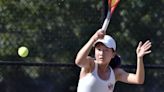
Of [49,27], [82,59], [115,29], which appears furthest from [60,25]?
[82,59]

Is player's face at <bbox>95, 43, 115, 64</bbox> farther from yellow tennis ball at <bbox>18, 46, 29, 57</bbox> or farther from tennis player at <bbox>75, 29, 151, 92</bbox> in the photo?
yellow tennis ball at <bbox>18, 46, 29, 57</bbox>

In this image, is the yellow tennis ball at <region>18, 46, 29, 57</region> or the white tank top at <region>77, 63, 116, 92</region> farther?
the yellow tennis ball at <region>18, 46, 29, 57</region>

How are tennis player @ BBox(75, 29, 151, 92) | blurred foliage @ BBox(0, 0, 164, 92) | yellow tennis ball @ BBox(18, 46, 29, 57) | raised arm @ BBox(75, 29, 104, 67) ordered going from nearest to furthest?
raised arm @ BBox(75, 29, 104, 67), tennis player @ BBox(75, 29, 151, 92), yellow tennis ball @ BBox(18, 46, 29, 57), blurred foliage @ BBox(0, 0, 164, 92)

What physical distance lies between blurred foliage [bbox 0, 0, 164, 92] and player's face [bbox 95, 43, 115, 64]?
6.50 ft

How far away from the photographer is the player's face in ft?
11.4

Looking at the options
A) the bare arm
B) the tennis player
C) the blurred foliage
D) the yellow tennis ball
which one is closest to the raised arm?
the tennis player

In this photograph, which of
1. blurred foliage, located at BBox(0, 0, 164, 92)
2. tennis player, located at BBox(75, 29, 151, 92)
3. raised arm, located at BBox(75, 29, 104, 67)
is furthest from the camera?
blurred foliage, located at BBox(0, 0, 164, 92)

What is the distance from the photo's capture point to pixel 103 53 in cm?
349

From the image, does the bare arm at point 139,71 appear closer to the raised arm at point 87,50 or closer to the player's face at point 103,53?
the player's face at point 103,53

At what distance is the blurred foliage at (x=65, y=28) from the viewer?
216 inches

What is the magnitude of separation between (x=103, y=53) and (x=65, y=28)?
210cm

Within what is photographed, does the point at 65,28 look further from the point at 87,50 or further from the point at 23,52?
the point at 87,50

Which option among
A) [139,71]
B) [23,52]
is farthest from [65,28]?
[139,71]

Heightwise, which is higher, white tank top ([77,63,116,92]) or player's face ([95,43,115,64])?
player's face ([95,43,115,64])
